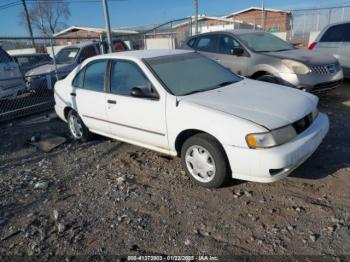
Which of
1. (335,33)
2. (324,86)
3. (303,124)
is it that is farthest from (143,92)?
(335,33)

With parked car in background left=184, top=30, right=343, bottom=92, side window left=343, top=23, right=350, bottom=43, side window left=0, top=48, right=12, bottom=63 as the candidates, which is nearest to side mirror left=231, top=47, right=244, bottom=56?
parked car in background left=184, top=30, right=343, bottom=92

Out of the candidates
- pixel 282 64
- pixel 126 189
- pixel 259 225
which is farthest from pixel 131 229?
pixel 282 64

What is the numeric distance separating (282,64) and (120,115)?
3.83 m

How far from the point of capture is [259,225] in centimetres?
307

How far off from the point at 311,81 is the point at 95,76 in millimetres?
4262

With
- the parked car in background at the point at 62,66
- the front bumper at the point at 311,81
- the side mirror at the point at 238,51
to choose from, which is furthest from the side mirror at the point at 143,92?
the parked car in background at the point at 62,66

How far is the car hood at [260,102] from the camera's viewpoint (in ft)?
11.0

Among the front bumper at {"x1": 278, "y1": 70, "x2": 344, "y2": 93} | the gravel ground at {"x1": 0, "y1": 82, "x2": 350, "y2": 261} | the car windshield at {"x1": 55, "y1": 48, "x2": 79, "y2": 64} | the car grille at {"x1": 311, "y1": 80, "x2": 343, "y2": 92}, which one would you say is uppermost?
the car windshield at {"x1": 55, "y1": 48, "x2": 79, "y2": 64}

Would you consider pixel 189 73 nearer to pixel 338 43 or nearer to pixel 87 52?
pixel 338 43

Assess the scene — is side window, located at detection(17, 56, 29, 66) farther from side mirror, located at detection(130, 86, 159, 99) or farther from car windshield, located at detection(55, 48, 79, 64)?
side mirror, located at detection(130, 86, 159, 99)

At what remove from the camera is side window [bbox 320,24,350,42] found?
8.34 m

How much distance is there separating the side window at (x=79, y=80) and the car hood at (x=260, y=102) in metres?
2.28

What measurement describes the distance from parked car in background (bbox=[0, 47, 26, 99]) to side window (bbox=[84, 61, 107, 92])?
4067 mm

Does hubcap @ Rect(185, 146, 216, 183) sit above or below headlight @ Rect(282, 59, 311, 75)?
below
